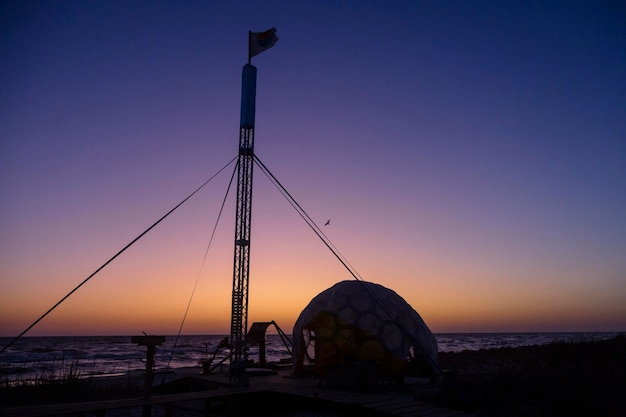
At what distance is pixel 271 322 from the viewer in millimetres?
22297

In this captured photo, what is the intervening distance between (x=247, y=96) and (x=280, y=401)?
32.4 ft

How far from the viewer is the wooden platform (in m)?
10.3

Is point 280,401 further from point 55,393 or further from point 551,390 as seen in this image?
point 551,390

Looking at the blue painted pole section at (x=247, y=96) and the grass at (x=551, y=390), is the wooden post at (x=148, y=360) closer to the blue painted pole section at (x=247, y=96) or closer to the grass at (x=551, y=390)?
the grass at (x=551, y=390)

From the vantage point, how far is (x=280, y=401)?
14305mm

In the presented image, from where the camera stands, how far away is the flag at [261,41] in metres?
16.8

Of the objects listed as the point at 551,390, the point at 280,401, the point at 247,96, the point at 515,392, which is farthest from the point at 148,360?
the point at 551,390

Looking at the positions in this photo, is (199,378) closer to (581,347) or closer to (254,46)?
(254,46)

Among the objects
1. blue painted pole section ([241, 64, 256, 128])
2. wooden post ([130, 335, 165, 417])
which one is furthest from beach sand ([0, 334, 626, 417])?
blue painted pole section ([241, 64, 256, 128])

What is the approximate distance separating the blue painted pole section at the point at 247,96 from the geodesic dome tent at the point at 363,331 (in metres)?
6.70

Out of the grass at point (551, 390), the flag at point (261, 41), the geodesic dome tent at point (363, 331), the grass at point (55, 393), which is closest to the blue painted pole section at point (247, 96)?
the flag at point (261, 41)

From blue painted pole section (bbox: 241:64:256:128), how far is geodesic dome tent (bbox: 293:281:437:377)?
670cm

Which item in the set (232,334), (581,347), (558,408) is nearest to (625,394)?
(558,408)

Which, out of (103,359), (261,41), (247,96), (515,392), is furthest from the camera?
(103,359)
